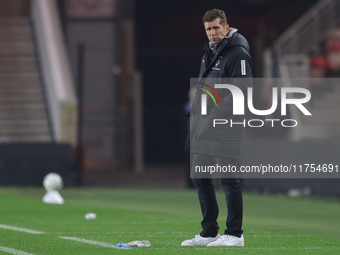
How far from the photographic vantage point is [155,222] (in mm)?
13555

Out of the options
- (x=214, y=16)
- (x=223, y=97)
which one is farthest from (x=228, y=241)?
(x=214, y=16)

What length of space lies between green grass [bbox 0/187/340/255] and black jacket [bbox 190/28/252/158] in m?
0.95

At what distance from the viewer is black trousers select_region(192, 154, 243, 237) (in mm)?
9492

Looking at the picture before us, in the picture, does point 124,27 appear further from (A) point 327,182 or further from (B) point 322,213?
(B) point 322,213

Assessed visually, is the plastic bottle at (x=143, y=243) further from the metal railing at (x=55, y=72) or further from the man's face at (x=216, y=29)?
the metal railing at (x=55, y=72)

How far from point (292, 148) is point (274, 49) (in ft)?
21.3

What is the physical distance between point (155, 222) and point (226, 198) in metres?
4.12

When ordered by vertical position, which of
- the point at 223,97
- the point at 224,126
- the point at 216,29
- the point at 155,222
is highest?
the point at 216,29

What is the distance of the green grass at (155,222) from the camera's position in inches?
389

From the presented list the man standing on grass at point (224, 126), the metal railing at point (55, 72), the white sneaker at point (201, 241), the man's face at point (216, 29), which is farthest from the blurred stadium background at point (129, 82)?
the man's face at point (216, 29)

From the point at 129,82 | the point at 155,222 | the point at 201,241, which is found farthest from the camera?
the point at 129,82

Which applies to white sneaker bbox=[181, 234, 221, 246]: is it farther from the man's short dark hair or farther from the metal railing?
the metal railing

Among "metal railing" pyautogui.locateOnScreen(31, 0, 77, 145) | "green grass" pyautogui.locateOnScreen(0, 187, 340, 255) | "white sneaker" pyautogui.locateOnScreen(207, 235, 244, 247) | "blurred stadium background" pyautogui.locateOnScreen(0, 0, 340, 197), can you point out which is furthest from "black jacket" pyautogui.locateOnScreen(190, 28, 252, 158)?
"metal railing" pyautogui.locateOnScreen(31, 0, 77, 145)

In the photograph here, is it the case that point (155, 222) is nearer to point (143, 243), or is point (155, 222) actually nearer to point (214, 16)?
point (143, 243)
